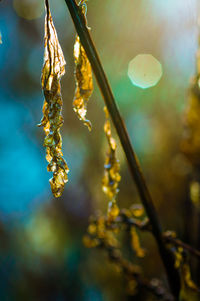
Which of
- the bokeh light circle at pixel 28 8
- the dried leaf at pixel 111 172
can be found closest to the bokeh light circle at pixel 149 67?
the bokeh light circle at pixel 28 8

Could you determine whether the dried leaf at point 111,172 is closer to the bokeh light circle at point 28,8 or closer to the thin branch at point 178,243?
the thin branch at point 178,243

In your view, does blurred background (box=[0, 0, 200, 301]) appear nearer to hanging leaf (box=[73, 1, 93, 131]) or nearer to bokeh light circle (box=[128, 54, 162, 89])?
bokeh light circle (box=[128, 54, 162, 89])

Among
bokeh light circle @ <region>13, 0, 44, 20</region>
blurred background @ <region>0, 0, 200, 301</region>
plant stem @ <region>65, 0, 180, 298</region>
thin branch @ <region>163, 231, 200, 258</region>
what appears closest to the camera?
plant stem @ <region>65, 0, 180, 298</region>

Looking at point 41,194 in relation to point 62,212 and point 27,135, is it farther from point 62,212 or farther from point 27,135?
point 27,135

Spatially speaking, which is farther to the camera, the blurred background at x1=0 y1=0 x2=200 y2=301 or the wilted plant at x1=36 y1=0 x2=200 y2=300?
the blurred background at x1=0 y1=0 x2=200 y2=301

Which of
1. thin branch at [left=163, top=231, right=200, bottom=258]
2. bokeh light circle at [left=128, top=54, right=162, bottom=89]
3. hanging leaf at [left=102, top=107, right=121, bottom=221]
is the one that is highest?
bokeh light circle at [left=128, top=54, right=162, bottom=89]

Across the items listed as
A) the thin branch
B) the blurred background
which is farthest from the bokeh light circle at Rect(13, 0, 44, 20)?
the thin branch

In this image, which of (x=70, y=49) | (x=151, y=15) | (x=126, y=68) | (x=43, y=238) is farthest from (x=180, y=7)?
(x=43, y=238)
